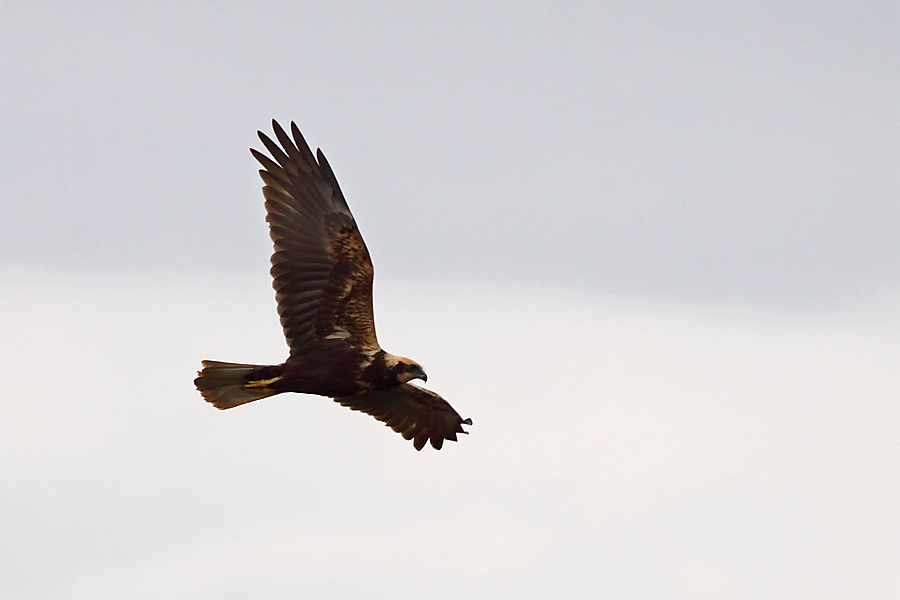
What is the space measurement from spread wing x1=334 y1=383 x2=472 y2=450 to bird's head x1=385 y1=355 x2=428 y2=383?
2089mm

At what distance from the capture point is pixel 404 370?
63.4 feet

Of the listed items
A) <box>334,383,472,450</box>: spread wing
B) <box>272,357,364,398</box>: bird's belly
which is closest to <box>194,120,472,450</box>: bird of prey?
<box>272,357,364,398</box>: bird's belly

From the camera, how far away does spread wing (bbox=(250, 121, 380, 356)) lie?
1933cm

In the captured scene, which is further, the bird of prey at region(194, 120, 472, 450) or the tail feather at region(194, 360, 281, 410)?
the tail feather at region(194, 360, 281, 410)

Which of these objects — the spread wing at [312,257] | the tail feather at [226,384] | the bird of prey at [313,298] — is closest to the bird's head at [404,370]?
the bird of prey at [313,298]

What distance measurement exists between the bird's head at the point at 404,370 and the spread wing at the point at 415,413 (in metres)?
2.09

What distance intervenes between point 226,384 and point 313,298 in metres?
1.72

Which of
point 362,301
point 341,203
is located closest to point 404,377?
point 362,301

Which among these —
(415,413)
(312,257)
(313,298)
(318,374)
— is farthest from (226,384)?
(415,413)

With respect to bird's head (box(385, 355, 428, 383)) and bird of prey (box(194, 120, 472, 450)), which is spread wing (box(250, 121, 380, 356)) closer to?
bird of prey (box(194, 120, 472, 450))

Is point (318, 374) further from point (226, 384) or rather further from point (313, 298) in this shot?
point (226, 384)

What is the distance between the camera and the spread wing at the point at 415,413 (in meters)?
21.6

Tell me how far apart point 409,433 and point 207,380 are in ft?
Answer: 12.0

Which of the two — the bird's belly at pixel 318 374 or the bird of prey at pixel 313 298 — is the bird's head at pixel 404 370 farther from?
the bird's belly at pixel 318 374
